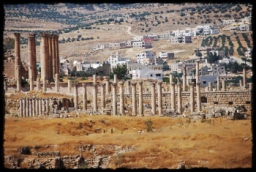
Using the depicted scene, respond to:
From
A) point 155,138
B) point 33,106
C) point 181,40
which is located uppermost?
point 181,40

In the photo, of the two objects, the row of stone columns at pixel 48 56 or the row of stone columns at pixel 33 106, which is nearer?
the row of stone columns at pixel 33 106

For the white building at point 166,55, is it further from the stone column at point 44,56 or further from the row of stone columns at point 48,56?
the stone column at point 44,56

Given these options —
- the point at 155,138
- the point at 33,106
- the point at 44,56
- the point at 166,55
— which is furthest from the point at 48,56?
the point at 166,55

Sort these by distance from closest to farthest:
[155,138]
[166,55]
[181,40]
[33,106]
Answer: [155,138], [33,106], [166,55], [181,40]

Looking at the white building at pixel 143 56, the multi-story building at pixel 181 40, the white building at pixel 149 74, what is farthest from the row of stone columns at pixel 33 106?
the multi-story building at pixel 181 40

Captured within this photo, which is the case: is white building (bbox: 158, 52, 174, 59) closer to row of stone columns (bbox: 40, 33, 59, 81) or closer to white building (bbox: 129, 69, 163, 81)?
white building (bbox: 129, 69, 163, 81)

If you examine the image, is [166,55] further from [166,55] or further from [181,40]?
[181,40]

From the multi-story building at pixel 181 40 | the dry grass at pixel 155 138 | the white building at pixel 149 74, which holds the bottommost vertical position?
the dry grass at pixel 155 138
